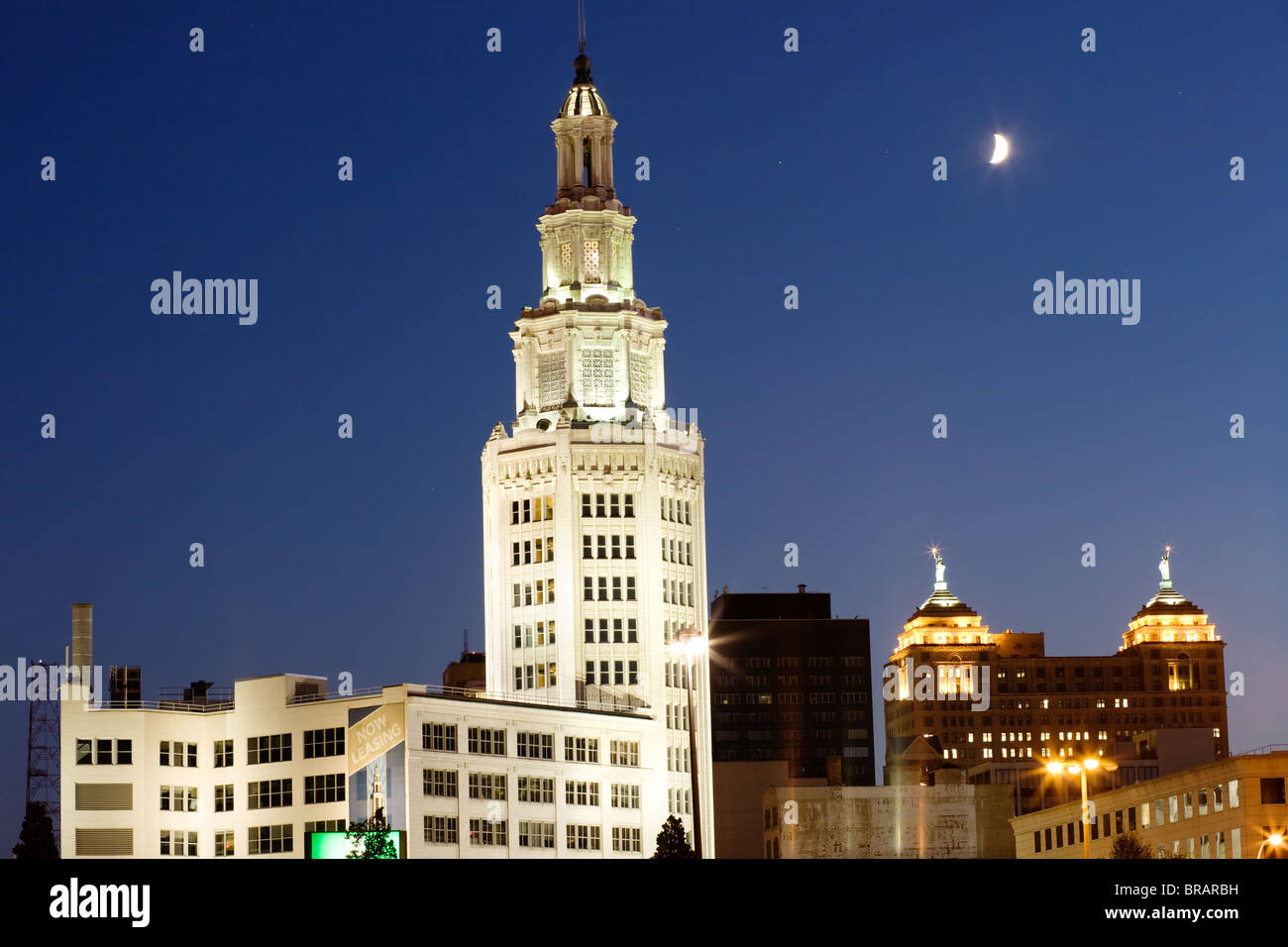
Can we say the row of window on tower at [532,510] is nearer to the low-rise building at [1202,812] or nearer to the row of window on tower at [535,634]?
the row of window on tower at [535,634]

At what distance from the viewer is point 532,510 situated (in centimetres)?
18662

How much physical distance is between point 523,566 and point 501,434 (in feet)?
42.9

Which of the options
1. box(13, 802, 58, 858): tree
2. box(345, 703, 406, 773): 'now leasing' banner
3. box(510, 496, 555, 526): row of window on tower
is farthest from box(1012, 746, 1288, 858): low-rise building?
box(13, 802, 58, 858): tree

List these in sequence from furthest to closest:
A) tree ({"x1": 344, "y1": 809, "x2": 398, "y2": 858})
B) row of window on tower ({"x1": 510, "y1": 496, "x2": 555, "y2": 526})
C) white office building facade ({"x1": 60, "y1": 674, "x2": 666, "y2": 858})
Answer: row of window on tower ({"x1": 510, "y1": 496, "x2": 555, "y2": 526}) → white office building facade ({"x1": 60, "y1": 674, "x2": 666, "y2": 858}) → tree ({"x1": 344, "y1": 809, "x2": 398, "y2": 858})

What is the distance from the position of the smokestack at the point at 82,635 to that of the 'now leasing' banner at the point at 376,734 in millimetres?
25314

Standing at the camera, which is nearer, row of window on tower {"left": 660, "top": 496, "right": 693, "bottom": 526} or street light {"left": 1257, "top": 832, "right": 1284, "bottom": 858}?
street light {"left": 1257, "top": 832, "right": 1284, "bottom": 858}

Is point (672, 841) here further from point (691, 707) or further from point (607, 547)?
point (607, 547)

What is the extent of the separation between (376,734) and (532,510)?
147 feet

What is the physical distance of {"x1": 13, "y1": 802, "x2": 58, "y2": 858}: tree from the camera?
149875 millimetres

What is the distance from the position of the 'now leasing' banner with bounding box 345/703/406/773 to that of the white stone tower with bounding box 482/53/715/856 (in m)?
32.8

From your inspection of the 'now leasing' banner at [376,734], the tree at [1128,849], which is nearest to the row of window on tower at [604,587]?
the 'now leasing' banner at [376,734]

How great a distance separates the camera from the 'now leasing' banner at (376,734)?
5694 inches

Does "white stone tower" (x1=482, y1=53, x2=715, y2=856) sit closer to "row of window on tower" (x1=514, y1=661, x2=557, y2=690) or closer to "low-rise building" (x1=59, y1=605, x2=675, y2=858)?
"row of window on tower" (x1=514, y1=661, x2=557, y2=690)
